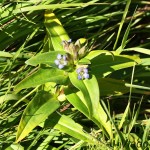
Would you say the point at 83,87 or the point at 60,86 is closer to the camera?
the point at 83,87

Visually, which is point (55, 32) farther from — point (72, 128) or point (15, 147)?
point (15, 147)

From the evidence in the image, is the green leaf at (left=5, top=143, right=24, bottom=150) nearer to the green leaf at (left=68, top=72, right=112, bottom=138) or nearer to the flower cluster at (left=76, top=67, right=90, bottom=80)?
the green leaf at (left=68, top=72, right=112, bottom=138)

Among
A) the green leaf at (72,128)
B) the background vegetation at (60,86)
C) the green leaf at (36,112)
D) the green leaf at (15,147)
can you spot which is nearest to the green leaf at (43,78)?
the background vegetation at (60,86)

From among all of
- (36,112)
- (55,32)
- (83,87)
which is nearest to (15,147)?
(36,112)

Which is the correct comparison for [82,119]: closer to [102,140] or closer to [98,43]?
[102,140]

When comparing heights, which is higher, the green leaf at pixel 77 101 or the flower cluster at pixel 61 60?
the flower cluster at pixel 61 60

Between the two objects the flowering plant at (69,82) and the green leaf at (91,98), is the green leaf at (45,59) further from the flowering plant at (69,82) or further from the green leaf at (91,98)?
the green leaf at (91,98)

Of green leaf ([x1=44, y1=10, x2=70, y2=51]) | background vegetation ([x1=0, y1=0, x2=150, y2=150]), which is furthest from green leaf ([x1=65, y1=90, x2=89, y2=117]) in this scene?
green leaf ([x1=44, y1=10, x2=70, y2=51])

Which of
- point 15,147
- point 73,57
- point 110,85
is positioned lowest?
point 15,147
